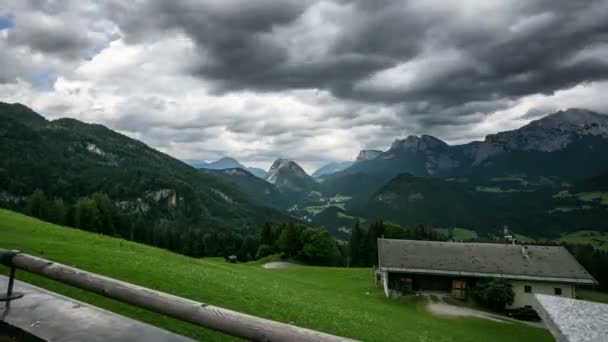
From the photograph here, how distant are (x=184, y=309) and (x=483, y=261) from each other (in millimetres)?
55178

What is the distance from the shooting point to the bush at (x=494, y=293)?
46.1 metres

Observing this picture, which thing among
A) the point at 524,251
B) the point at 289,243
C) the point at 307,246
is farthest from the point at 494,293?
the point at 289,243

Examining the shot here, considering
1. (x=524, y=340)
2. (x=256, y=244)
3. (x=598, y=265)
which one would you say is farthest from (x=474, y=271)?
(x=256, y=244)

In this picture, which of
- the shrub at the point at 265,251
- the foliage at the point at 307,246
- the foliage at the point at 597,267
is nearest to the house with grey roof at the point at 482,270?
the foliage at the point at 307,246

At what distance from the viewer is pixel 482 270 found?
165 ft

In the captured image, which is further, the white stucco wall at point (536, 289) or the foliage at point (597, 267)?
the foliage at point (597, 267)

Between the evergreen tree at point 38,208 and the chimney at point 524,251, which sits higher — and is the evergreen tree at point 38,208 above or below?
above

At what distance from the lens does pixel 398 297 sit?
4922 cm

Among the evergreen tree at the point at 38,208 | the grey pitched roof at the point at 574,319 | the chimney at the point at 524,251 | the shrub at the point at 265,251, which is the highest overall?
the evergreen tree at the point at 38,208

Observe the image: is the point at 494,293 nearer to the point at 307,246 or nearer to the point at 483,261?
the point at 483,261

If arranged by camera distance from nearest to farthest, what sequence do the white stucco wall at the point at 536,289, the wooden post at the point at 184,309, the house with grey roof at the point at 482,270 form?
the wooden post at the point at 184,309 → the white stucco wall at the point at 536,289 → the house with grey roof at the point at 482,270

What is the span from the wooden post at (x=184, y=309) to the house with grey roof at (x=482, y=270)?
157 feet

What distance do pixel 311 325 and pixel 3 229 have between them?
29.8 m

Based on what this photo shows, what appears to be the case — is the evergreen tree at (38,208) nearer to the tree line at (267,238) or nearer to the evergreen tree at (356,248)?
the tree line at (267,238)
